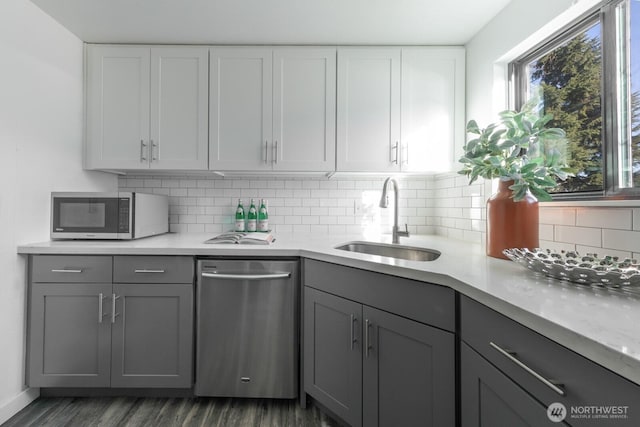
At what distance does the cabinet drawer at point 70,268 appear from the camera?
1777 millimetres

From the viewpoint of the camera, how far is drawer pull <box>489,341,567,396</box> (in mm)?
648

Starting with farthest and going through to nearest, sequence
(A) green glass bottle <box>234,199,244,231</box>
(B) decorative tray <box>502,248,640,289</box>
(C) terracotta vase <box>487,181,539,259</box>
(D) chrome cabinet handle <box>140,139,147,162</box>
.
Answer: (A) green glass bottle <box>234,199,244,231</box> < (D) chrome cabinet handle <box>140,139,147,162</box> < (C) terracotta vase <box>487,181,539,259</box> < (B) decorative tray <box>502,248,640,289</box>

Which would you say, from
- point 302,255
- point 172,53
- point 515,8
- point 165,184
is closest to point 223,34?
point 172,53

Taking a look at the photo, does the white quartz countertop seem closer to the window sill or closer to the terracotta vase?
the terracotta vase

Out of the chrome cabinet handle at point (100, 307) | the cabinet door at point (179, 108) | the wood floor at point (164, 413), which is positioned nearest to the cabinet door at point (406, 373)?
the wood floor at point (164, 413)

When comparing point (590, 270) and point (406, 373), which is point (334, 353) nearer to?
point (406, 373)

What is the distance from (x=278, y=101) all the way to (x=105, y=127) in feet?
4.00

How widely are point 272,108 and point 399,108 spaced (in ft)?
2.92

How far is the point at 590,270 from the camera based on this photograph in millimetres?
905

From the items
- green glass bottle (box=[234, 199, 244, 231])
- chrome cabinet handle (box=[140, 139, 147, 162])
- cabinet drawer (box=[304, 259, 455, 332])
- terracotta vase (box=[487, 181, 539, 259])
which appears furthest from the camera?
green glass bottle (box=[234, 199, 244, 231])

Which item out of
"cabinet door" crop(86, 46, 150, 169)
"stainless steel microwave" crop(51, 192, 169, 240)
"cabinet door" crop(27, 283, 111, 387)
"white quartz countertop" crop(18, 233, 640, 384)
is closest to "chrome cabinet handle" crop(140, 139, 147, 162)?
"cabinet door" crop(86, 46, 150, 169)

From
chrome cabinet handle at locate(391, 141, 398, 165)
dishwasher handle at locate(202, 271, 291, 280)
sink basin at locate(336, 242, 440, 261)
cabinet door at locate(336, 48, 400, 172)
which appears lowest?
dishwasher handle at locate(202, 271, 291, 280)

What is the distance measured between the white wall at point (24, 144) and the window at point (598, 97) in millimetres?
2842

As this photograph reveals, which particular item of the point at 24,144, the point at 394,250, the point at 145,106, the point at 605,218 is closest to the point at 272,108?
the point at 145,106
